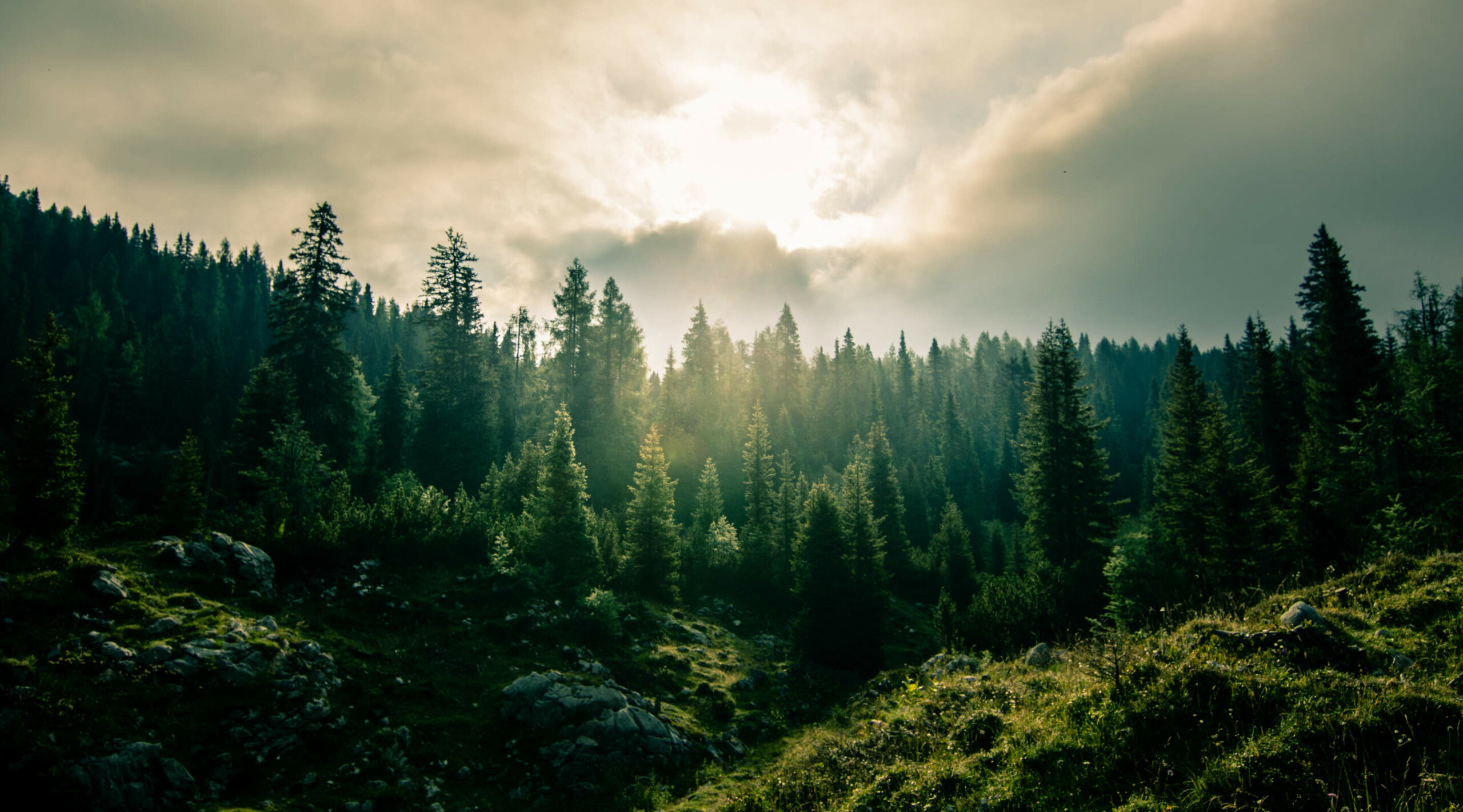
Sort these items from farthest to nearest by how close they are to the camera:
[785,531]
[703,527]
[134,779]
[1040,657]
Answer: [785,531] < [703,527] < [1040,657] < [134,779]

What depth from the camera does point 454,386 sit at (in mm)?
47031

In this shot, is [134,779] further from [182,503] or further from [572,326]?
[572,326]

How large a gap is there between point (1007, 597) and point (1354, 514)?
60.8 feet

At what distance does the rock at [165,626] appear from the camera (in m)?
13.8

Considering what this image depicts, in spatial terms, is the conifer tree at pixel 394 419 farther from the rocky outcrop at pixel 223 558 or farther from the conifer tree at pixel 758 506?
the conifer tree at pixel 758 506

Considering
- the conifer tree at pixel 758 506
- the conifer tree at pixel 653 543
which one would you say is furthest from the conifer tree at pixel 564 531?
the conifer tree at pixel 758 506

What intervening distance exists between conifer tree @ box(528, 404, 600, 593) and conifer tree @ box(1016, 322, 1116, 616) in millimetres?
26380

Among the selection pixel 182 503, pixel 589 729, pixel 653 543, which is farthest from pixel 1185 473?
pixel 182 503

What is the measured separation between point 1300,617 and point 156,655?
23.4 metres

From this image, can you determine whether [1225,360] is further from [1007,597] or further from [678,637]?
[678,637]

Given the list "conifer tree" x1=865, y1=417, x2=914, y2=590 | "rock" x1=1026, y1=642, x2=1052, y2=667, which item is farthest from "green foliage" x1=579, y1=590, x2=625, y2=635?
"conifer tree" x1=865, y1=417, x2=914, y2=590

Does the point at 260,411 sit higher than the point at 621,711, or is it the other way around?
the point at 260,411

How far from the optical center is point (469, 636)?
2067 cm

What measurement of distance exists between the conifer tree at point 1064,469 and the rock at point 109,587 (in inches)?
1531
